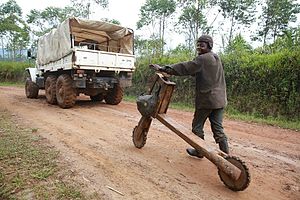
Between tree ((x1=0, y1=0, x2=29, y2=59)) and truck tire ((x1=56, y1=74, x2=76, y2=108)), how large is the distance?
24.9 metres

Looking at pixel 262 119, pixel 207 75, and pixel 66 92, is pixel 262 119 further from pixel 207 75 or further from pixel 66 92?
pixel 66 92

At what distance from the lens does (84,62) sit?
8836mm

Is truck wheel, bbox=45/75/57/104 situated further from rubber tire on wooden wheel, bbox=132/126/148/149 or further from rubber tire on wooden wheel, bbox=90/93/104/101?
rubber tire on wooden wheel, bbox=132/126/148/149

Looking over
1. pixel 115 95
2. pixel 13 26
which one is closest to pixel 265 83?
pixel 115 95

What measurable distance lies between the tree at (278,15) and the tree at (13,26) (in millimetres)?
25302

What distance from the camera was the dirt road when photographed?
10.9 feet

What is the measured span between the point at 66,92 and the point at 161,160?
5647mm

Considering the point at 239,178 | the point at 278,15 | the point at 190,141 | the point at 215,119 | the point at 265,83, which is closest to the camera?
the point at 239,178

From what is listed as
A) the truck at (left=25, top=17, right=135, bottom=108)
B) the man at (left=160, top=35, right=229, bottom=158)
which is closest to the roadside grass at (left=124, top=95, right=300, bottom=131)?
the truck at (left=25, top=17, right=135, bottom=108)

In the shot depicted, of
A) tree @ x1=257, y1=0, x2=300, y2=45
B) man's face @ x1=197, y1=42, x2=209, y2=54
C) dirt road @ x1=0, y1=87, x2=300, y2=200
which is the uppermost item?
tree @ x1=257, y1=0, x2=300, y2=45

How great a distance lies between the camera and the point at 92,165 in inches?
157

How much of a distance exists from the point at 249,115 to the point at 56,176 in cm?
729

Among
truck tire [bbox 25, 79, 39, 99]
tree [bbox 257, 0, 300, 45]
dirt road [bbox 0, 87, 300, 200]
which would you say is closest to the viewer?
dirt road [bbox 0, 87, 300, 200]

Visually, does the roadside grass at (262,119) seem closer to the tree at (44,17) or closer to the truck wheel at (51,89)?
the truck wheel at (51,89)
